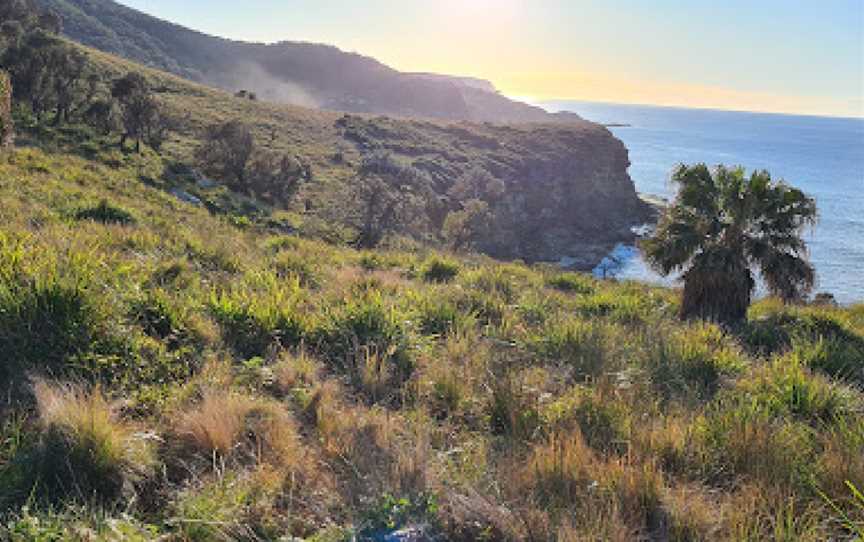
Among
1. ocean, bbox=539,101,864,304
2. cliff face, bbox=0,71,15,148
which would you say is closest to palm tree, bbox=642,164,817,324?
ocean, bbox=539,101,864,304

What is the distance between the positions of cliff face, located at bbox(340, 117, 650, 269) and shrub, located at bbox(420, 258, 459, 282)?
152 ft

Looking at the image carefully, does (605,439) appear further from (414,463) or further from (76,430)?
(76,430)

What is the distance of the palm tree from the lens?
561 inches

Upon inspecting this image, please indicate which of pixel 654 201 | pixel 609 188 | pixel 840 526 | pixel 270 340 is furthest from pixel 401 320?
pixel 654 201

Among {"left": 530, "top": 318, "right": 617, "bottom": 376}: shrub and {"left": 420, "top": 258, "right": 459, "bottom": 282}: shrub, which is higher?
{"left": 530, "top": 318, "right": 617, "bottom": 376}: shrub

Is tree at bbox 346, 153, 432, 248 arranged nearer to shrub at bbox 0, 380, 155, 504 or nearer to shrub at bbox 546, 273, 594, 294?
shrub at bbox 546, 273, 594, 294

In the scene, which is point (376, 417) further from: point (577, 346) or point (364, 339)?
point (577, 346)

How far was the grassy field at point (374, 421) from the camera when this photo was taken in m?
3.04

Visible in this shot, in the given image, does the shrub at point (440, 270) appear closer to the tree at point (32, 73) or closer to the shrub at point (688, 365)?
the shrub at point (688, 365)

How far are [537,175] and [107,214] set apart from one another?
77.5 m

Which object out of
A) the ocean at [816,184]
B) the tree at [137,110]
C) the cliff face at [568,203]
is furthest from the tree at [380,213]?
the ocean at [816,184]

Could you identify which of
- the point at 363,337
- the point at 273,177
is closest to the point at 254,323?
the point at 363,337

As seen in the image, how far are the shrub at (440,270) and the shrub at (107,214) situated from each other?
252 inches

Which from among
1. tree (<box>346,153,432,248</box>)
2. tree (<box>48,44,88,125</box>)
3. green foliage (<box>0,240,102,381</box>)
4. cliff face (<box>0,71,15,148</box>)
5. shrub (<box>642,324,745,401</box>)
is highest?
tree (<box>48,44,88,125</box>)
